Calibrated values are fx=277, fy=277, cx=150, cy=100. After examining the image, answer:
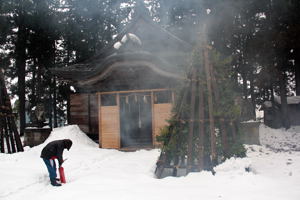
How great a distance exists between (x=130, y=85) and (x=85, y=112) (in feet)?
9.93

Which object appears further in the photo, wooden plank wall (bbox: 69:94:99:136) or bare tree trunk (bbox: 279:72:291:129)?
bare tree trunk (bbox: 279:72:291:129)

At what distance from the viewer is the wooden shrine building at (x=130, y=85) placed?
10.9 metres

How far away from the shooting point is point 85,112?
13.4 metres

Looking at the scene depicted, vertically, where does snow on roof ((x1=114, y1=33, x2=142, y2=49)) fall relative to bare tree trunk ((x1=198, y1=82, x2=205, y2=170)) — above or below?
above

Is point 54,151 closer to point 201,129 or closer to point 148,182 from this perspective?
point 148,182

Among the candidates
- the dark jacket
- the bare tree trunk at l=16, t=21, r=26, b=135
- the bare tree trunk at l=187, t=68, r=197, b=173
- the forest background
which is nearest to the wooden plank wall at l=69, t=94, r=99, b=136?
the dark jacket

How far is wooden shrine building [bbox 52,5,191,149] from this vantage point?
35.9 feet

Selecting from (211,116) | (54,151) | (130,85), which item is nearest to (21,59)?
(130,85)

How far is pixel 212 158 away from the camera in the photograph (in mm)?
6215

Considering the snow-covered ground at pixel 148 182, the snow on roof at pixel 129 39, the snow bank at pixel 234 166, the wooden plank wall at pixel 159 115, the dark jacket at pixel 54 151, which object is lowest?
the snow-covered ground at pixel 148 182

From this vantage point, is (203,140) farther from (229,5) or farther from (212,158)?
(229,5)

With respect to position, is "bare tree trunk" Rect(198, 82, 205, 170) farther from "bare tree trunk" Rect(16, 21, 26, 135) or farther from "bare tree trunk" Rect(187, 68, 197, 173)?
"bare tree trunk" Rect(16, 21, 26, 135)

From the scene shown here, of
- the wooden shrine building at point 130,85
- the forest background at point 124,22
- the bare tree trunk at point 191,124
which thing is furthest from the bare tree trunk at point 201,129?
the forest background at point 124,22

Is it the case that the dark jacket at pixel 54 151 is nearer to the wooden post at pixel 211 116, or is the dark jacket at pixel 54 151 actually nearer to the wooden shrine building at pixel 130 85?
the wooden post at pixel 211 116
